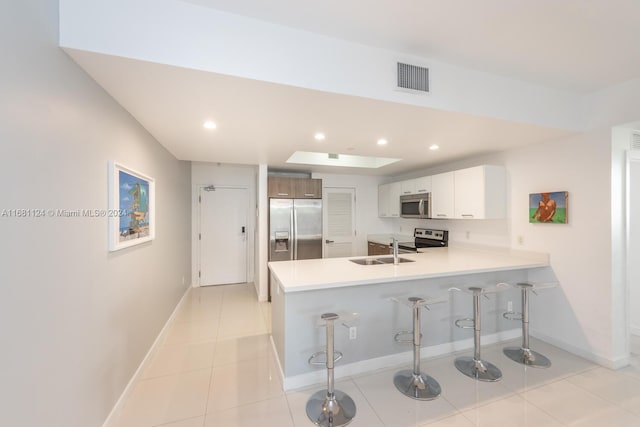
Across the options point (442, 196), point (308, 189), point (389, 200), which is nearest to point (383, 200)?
point (389, 200)

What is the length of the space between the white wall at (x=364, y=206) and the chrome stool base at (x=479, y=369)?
2.96 metres

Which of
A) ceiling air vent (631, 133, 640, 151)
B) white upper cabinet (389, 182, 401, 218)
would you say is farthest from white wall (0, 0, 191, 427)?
ceiling air vent (631, 133, 640, 151)

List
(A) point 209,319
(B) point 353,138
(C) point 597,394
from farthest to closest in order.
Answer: (A) point 209,319
(B) point 353,138
(C) point 597,394

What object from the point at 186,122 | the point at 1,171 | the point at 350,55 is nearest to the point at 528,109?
the point at 350,55

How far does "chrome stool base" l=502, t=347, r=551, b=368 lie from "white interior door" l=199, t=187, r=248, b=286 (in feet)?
14.2

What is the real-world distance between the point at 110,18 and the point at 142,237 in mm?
1662

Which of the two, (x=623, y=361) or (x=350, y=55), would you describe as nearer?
(x=350, y=55)

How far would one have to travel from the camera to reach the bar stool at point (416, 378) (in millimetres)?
2064

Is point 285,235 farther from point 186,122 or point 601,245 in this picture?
point 601,245

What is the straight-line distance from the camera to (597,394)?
6.77ft

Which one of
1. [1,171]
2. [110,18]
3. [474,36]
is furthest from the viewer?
[474,36]

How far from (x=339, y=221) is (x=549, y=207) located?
3.22 m

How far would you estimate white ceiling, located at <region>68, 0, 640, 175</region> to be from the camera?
4.61ft

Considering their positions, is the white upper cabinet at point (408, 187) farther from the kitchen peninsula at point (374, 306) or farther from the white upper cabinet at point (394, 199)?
the kitchen peninsula at point (374, 306)
